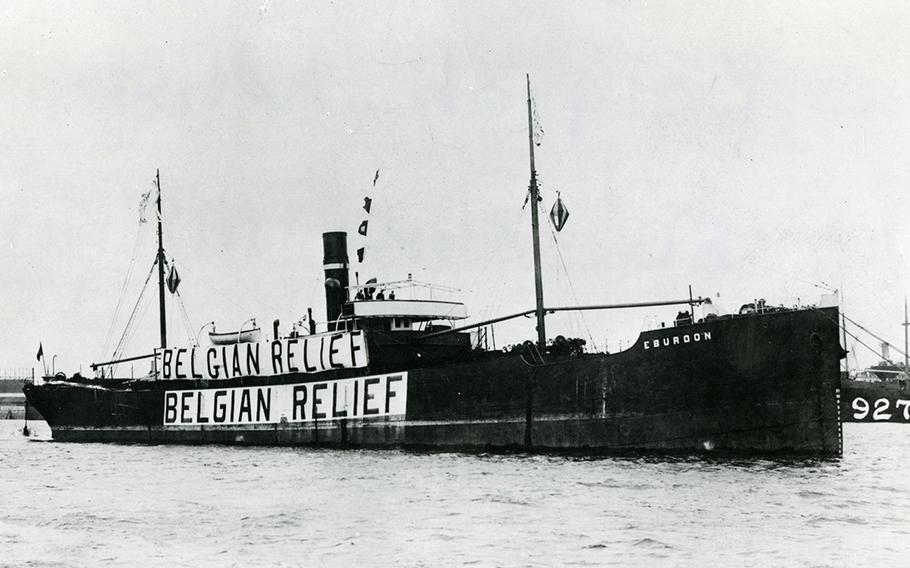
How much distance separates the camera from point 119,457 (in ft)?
90.9

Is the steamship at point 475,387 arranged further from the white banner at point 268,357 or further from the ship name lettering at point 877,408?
the ship name lettering at point 877,408

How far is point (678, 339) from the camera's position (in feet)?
68.5

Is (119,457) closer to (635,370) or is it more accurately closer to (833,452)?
(635,370)

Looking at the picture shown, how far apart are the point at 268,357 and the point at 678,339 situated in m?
14.3

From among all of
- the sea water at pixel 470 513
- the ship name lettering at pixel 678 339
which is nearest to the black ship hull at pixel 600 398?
the ship name lettering at pixel 678 339

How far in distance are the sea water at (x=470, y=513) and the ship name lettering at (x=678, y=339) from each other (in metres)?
2.59

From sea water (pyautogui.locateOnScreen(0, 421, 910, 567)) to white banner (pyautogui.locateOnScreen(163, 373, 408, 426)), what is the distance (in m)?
4.47

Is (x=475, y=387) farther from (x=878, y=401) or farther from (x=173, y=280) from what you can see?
(x=878, y=401)

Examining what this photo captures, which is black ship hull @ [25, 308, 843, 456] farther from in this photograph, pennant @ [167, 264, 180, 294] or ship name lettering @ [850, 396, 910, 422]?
ship name lettering @ [850, 396, 910, 422]

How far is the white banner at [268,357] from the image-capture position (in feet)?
89.8

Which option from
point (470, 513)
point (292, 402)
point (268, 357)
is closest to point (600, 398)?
point (470, 513)

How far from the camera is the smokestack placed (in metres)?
30.3

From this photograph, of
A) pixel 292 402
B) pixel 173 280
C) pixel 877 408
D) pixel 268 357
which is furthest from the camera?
pixel 877 408

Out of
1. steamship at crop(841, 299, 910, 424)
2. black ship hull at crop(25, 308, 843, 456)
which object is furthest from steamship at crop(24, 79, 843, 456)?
steamship at crop(841, 299, 910, 424)
